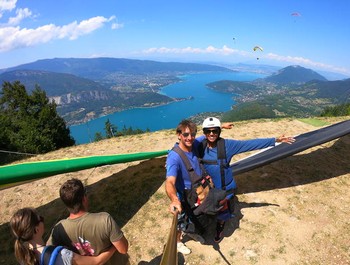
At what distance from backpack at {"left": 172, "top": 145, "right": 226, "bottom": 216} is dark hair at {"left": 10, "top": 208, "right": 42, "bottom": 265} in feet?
7.00

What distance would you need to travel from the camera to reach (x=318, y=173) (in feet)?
25.0

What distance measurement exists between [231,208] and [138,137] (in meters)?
8.10

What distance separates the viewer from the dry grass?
5.07 metres

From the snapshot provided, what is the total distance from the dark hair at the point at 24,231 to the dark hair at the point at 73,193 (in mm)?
347

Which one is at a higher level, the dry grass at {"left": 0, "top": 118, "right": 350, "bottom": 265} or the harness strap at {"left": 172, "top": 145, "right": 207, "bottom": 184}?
the harness strap at {"left": 172, "top": 145, "right": 207, "bottom": 184}

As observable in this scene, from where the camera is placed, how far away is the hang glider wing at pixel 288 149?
6.07 metres

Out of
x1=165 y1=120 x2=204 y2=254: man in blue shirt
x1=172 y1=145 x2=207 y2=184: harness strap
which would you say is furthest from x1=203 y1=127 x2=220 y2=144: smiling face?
x1=172 y1=145 x2=207 y2=184: harness strap

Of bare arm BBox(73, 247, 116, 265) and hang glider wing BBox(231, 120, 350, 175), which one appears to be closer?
bare arm BBox(73, 247, 116, 265)

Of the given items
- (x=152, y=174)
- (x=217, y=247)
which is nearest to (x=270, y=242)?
(x=217, y=247)

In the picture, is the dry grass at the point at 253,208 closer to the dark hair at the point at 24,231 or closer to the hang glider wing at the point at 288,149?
the hang glider wing at the point at 288,149

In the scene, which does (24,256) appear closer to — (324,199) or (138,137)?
(324,199)

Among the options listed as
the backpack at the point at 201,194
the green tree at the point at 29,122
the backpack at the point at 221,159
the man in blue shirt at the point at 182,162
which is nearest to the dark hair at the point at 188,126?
the man in blue shirt at the point at 182,162

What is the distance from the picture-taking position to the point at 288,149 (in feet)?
20.2

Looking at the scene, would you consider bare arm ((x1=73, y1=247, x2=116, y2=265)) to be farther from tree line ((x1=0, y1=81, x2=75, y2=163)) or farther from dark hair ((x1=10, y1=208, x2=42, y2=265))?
tree line ((x1=0, y1=81, x2=75, y2=163))
